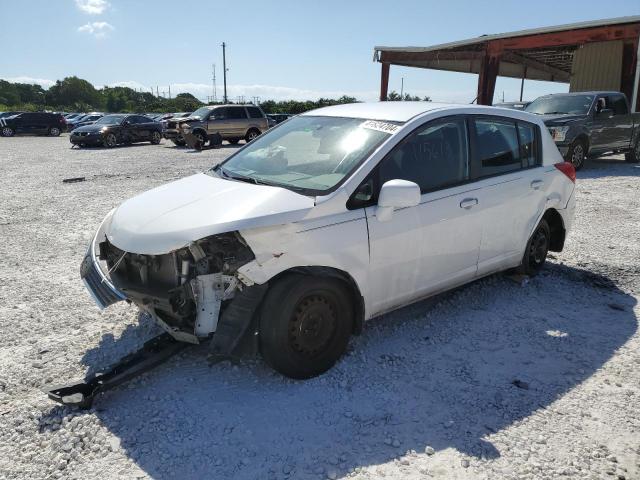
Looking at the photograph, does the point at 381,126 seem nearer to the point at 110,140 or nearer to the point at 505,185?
the point at 505,185

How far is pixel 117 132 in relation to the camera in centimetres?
2247

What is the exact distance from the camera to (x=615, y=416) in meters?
3.07

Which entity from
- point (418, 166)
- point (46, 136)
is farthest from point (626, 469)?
point (46, 136)

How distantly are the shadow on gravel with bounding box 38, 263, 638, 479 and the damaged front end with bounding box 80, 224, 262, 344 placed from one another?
0.45 m

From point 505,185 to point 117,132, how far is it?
830 inches

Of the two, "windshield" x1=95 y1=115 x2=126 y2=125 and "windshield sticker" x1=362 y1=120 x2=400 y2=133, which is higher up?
"windshield" x1=95 y1=115 x2=126 y2=125

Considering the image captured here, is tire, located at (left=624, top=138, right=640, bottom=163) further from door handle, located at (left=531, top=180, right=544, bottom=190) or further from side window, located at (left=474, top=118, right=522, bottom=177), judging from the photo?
side window, located at (left=474, top=118, right=522, bottom=177)

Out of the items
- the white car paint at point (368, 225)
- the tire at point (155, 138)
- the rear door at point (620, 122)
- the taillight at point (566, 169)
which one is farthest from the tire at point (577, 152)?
the tire at point (155, 138)

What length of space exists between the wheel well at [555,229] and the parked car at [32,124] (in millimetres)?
32784

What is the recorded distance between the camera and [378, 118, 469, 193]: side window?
12.1ft

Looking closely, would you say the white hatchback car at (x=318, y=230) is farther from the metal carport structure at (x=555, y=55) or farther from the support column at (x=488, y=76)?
the support column at (x=488, y=76)

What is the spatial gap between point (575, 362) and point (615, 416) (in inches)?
25.4

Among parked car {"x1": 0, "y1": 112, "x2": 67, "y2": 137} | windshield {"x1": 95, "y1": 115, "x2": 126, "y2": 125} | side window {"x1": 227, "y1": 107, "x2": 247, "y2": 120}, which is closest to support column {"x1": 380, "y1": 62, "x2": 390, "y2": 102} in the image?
side window {"x1": 227, "y1": 107, "x2": 247, "y2": 120}

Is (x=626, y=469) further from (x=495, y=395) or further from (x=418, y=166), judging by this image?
(x=418, y=166)
